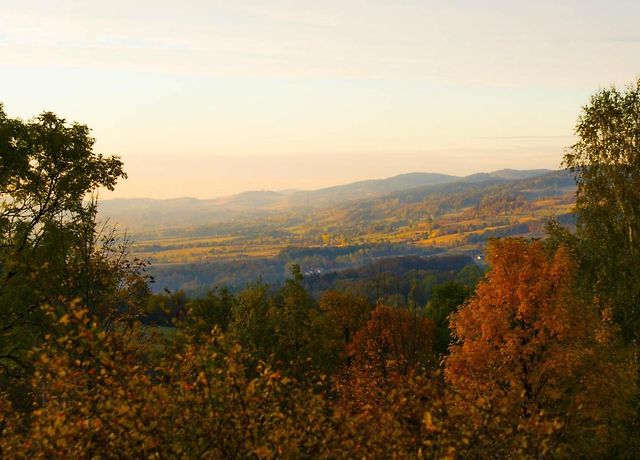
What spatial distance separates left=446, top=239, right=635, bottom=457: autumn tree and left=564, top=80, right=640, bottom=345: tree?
25.9ft

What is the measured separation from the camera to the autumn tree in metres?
25.7

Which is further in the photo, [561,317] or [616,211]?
[616,211]

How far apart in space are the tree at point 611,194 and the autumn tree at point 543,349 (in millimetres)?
7887

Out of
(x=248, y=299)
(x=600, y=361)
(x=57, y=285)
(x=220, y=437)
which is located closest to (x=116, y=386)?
(x=220, y=437)

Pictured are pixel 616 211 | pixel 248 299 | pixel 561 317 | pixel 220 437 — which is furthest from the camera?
pixel 248 299

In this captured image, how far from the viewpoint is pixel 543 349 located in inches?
1102

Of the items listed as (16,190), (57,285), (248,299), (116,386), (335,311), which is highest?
(16,190)

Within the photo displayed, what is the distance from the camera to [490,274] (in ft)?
96.6

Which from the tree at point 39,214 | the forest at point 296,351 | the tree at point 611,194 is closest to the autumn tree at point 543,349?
the forest at point 296,351

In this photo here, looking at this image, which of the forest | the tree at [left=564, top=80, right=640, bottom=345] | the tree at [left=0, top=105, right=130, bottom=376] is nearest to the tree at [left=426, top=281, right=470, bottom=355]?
the forest

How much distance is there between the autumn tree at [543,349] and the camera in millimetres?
25703

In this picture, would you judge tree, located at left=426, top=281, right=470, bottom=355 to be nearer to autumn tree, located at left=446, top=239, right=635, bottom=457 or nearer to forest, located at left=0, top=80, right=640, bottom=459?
forest, located at left=0, top=80, right=640, bottom=459

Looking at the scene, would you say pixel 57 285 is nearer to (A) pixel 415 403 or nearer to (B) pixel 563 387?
(A) pixel 415 403

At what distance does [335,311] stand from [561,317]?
4142 cm
